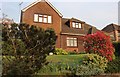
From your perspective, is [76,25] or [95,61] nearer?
[95,61]

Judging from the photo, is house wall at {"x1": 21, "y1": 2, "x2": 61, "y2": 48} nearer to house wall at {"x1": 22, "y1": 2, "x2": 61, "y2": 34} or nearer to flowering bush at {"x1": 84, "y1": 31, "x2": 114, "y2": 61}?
house wall at {"x1": 22, "y1": 2, "x2": 61, "y2": 34}

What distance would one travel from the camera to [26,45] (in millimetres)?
12320

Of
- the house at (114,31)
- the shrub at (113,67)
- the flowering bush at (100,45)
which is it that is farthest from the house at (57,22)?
the house at (114,31)

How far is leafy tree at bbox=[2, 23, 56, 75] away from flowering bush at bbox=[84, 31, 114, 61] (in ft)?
31.9

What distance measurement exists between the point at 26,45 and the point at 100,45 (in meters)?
10.7

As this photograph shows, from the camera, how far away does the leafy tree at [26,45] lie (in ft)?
40.3

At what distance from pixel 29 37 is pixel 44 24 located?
1925cm

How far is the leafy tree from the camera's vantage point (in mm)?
12273

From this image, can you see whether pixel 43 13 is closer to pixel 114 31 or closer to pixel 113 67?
pixel 113 67

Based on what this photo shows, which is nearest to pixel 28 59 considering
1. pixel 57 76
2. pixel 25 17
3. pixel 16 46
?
pixel 16 46

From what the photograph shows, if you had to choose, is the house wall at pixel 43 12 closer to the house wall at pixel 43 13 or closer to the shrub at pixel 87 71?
the house wall at pixel 43 13

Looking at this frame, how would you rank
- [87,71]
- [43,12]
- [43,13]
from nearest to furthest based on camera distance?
[87,71] → [43,13] → [43,12]

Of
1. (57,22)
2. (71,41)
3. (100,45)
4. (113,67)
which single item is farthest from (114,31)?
(113,67)

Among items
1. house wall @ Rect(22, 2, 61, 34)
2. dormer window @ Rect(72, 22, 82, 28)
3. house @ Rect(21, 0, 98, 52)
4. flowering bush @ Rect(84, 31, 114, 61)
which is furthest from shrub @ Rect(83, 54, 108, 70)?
dormer window @ Rect(72, 22, 82, 28)
